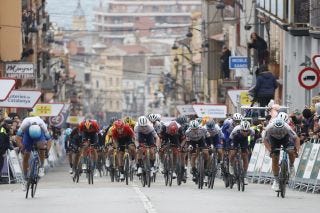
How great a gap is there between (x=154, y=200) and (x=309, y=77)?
32.5 feet

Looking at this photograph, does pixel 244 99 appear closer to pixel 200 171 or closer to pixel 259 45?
pixel 259 45

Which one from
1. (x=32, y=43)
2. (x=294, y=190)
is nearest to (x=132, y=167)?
(x=294, y=190)

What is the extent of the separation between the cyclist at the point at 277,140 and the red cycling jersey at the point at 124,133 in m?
7.80

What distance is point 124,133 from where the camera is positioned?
3938 centimetres

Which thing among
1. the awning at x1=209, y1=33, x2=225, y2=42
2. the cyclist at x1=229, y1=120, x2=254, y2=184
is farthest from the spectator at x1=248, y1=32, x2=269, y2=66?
the awning at x1=209, y1=33, x2=225, y2=42

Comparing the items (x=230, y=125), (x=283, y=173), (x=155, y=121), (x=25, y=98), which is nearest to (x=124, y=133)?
(x=155, y=121)

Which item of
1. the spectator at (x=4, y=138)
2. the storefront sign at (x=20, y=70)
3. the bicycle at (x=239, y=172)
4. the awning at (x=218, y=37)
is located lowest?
the bicycle at (x=239, y=172)

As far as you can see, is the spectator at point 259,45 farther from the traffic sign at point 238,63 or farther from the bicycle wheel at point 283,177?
the bicycle wheel at point 283,177

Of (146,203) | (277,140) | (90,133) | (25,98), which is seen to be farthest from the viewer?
(25,98)

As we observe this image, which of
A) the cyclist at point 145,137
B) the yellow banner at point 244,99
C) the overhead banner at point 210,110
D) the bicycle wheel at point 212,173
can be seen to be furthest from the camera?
the overhead banner at point 210,110

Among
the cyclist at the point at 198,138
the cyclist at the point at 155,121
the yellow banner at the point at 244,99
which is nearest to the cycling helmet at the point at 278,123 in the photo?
the cyclist at the point at 198,138

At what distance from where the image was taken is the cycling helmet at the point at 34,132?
3153 centimetres

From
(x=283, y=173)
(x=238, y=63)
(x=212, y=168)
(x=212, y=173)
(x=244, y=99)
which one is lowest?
(x=212, y=173)

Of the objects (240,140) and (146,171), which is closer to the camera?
(240,140)
